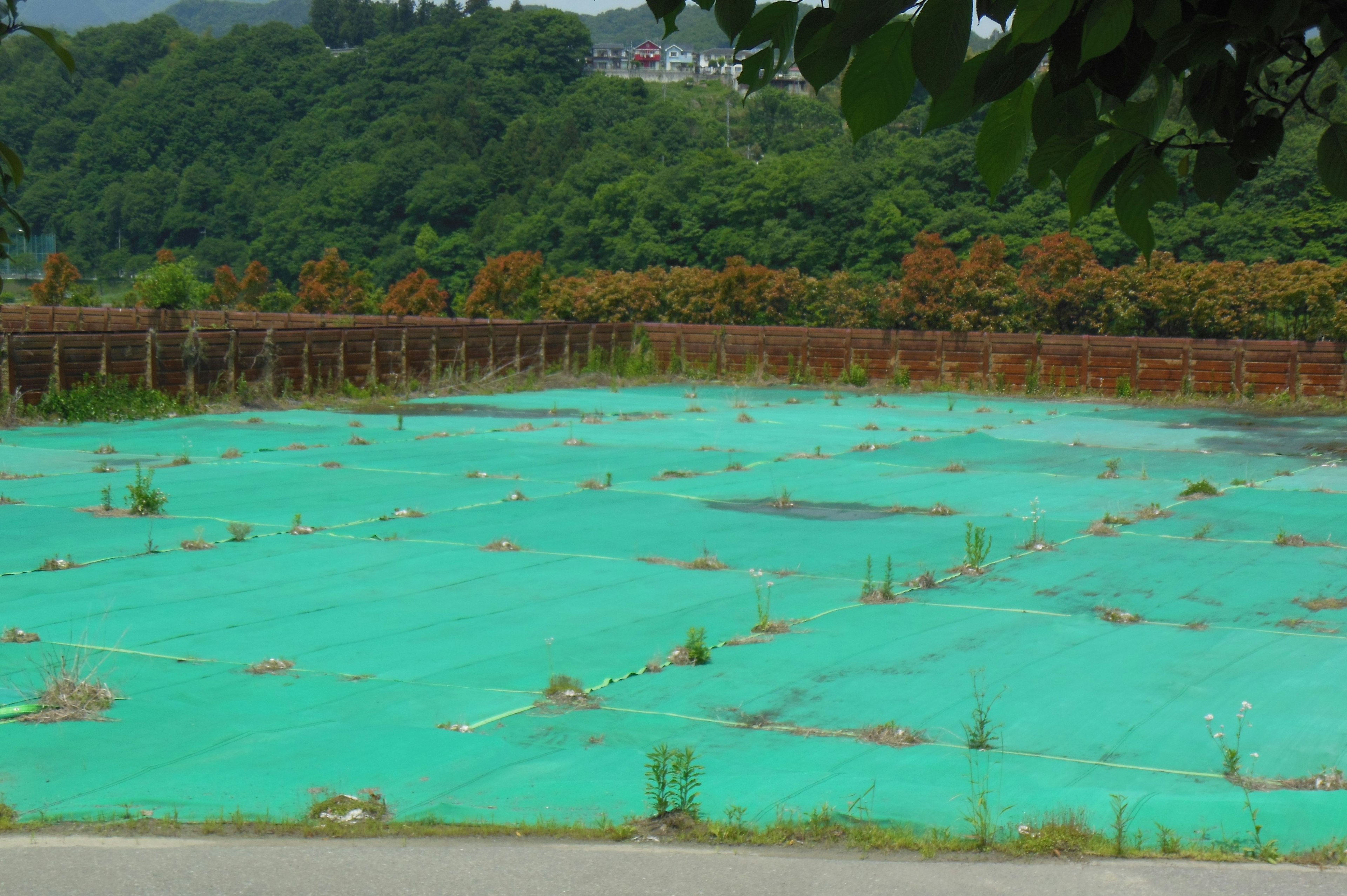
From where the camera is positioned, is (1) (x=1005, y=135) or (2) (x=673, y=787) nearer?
(1) (x=1005, y=135)

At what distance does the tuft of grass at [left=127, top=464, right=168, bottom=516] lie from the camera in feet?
43.4

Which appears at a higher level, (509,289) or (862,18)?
(509,289)

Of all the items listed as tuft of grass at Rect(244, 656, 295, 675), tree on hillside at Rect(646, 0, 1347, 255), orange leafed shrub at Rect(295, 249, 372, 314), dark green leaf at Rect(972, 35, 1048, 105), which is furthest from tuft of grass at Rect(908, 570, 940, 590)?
orange leafed shrub at Rect(295, 249, 372, 314)

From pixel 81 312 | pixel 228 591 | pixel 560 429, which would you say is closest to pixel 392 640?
pixel 228 591

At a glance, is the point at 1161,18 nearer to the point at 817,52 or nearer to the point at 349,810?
the point at 817,52

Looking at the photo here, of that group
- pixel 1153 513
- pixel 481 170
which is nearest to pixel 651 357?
pixel 1153 513

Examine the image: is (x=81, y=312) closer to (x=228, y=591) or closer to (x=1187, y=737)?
(x=228, y=591)

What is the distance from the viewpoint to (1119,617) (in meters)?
9.57

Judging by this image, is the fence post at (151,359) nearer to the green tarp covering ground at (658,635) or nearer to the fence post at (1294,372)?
the green tarp covering ground at (658,635)

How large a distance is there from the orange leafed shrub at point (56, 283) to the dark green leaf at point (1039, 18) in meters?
50.7

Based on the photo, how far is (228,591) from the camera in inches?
398

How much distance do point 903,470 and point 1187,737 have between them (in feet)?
Result: 37.1

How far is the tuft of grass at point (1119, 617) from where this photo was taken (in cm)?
949

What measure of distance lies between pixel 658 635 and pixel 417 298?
34511 mm
